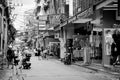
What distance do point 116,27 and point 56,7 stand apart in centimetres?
2966

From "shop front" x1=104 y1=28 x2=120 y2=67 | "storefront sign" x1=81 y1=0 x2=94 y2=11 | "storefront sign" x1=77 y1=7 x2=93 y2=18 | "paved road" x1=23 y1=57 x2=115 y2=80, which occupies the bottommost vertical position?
"paved road" x1=23 y1=57 x2=115 y2=80

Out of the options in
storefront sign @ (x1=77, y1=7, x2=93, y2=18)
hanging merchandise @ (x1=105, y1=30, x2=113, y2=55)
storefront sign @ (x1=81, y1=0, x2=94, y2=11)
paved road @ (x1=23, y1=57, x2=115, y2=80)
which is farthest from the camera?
storefront sign @ (x1=81, y1=0, x2=94, y2=11)

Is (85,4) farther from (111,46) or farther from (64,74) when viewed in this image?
(64,74)

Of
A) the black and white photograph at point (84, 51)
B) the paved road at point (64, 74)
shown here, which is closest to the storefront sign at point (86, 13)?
the black and white photograph at point (84, 51)

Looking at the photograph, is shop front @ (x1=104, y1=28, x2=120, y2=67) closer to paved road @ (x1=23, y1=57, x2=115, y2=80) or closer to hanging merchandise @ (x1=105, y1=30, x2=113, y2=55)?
hanging merchandise @ (x1=105, y1=30, x2=113, y2=55)

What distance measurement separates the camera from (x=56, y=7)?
163 feet

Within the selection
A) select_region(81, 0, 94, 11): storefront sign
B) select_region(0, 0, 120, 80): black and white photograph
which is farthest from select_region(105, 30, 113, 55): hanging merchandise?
select_region(81, 0, 94, 11): storefront sign

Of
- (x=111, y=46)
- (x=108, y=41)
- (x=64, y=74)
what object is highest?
(x=108, y=41)

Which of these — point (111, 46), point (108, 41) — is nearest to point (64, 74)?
point (111, 46)

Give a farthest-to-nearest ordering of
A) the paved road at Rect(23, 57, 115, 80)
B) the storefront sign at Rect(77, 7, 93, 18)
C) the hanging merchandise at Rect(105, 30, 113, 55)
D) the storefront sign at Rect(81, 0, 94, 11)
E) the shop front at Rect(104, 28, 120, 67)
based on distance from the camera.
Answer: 1. the storefront sign at Rect(81, 0, 94, 11)
2. the hanging merchandise at Rect(105, 30, 113, 55)
3. the storefront sign at Rect(77, 7, 93, 18)
4. the shop front at Rect(104, 28, 120, 67)
5. the paved road at Rect(23, 57, 115, 80)

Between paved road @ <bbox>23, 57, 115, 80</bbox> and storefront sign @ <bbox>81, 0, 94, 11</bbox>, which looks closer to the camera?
paved road @ <bbox>23, 57, 115, 80</bbox>

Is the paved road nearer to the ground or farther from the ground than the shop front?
nearer to the ground

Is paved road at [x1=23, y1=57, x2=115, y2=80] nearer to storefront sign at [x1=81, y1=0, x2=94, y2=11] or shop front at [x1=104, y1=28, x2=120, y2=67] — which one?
shop front at [x1=104, y1=28, x2=120, y2=67]

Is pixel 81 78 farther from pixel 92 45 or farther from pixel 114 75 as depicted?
pixel 92 45
